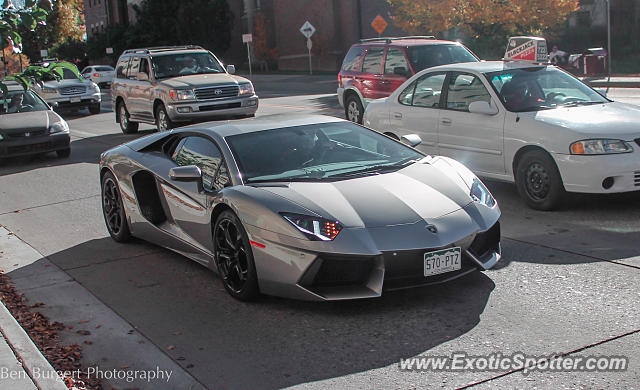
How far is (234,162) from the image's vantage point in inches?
248

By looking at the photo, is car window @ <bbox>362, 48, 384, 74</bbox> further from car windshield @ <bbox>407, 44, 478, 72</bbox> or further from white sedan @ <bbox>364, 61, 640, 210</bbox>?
white sedan @ <bbox>364, 61, 640, 210</bbox>

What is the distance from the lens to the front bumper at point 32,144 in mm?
15336

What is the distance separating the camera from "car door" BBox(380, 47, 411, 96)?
15883 mm

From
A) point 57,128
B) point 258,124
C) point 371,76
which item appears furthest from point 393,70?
point 258,124

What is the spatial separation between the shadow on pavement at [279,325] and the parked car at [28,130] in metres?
9.40

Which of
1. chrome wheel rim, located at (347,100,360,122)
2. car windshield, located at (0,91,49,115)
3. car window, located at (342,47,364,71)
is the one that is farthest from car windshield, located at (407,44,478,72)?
car windshield, located at (0,91,49,115)

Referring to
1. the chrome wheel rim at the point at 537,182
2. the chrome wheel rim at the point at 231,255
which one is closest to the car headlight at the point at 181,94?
the chrome wheel rim at the point at 537,182

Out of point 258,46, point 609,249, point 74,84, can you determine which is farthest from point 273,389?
point 258,46

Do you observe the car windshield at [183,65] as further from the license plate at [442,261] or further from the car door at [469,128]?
the license plate at [442,261]

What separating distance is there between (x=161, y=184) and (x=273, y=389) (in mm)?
3221

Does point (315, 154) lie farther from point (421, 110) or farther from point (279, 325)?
point (421, 110)

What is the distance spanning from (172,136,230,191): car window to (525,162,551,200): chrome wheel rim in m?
3.71

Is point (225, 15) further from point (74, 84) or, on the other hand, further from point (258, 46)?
point (74, 84)

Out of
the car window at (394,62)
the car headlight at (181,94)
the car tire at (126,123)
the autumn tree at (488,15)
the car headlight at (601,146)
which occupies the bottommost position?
the car tire at (126,123)
